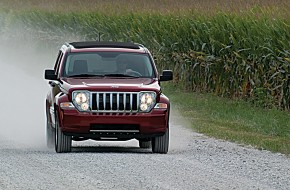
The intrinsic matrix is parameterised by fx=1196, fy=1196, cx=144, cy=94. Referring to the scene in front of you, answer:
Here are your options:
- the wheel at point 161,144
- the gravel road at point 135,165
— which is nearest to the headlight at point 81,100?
the gravel road at point 135,165

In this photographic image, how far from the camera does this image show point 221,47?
95.5ft

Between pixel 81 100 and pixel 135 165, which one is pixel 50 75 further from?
pixel 135 165

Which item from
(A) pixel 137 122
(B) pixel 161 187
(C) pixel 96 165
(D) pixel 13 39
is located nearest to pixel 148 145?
(A) pixel 137 122

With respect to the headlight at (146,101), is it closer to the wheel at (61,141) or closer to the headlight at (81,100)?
the headlight at (81,100)

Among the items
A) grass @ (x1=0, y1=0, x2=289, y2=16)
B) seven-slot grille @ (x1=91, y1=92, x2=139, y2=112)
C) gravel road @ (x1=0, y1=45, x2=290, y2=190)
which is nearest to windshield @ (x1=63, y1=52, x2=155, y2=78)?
seven-slot grille @ (x1=91, y1=92, x2=139, y2=112)

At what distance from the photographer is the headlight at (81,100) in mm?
16641

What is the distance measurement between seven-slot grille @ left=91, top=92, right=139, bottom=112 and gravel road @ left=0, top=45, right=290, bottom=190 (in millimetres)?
644

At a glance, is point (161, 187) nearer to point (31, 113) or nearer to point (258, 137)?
point (258, 137)

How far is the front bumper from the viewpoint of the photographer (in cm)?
1661

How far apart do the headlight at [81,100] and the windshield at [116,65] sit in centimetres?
108

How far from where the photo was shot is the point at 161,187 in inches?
503

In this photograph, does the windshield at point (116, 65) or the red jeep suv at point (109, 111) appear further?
the windshield at point (116, 65)

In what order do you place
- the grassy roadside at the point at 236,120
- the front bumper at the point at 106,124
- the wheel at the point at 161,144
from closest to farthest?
the front bumper at the point at 106,124 → the wheel at the point at 161,144 → the grassy roadside at the point at 236,120

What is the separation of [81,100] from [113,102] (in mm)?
449
